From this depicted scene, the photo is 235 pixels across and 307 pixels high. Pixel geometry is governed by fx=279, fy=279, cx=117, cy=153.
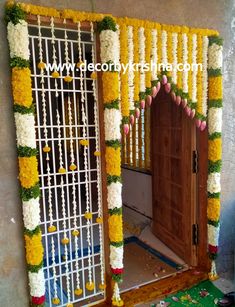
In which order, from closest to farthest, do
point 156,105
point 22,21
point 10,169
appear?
point 22,21
point 10,169
point 156,105

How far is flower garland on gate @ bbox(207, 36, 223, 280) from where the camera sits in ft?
8.71

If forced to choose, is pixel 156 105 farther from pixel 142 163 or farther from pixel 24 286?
pixel 24 286

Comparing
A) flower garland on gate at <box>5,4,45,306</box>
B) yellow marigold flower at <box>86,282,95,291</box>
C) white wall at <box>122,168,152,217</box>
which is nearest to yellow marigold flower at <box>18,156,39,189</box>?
flower garland on gate at <box>5,4,45,306</box>

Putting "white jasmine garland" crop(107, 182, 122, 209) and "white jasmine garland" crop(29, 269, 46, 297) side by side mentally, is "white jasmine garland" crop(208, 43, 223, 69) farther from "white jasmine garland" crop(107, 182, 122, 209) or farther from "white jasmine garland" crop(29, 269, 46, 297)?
"white jasmine garland" crop(29, 269, 46, 297)

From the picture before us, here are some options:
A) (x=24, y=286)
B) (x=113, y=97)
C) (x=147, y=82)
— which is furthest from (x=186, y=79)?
(x=24, y=286)

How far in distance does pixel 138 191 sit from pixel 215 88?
2405 millimetres

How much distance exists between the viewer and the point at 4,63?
192 cm

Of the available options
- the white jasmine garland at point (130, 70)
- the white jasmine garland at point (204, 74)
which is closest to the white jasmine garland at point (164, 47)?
the white jasmine garland at point (130, 70)

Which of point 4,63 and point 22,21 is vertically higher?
point 22,21

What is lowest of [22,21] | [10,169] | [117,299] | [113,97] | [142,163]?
[117,299]

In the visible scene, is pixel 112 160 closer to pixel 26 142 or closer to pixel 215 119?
pixel 26 142

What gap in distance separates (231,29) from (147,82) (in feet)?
3.99

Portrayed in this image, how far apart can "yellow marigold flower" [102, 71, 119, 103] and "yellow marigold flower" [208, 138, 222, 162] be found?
1156mm

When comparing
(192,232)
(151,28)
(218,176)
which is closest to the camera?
(151,28)
